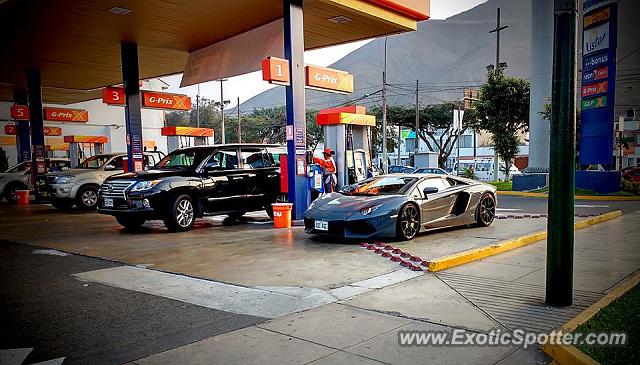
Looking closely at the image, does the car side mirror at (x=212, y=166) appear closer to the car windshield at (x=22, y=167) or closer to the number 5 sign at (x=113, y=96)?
the number 5 sign at (x=113, y=96)

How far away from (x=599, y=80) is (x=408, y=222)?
521 inches

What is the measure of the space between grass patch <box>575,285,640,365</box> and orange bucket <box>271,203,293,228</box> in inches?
279

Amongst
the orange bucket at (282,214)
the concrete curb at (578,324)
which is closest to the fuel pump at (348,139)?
the orange bucket at (282,214)

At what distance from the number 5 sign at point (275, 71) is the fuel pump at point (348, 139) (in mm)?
2912

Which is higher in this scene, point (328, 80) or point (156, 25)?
point (156, 25)

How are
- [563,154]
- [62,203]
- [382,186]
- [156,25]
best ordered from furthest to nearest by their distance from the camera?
[62,203] < [156,25] < [382,186] < [563,154]

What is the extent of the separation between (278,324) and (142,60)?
17295mm

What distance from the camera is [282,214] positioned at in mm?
10867

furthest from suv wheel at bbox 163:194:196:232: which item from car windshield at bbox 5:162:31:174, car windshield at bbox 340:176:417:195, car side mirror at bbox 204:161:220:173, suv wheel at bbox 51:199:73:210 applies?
car windshield at bbox 5:162:31:174

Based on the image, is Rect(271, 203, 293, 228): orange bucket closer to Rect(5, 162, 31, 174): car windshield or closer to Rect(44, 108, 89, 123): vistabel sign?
Rect(5, 162, 31, 174): car windshield

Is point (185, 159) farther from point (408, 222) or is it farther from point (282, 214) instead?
point (408, 222)

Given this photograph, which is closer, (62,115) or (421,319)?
(421,319)

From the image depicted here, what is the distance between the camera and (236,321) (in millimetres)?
4473

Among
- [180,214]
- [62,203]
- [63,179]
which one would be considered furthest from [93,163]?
[180,214]
